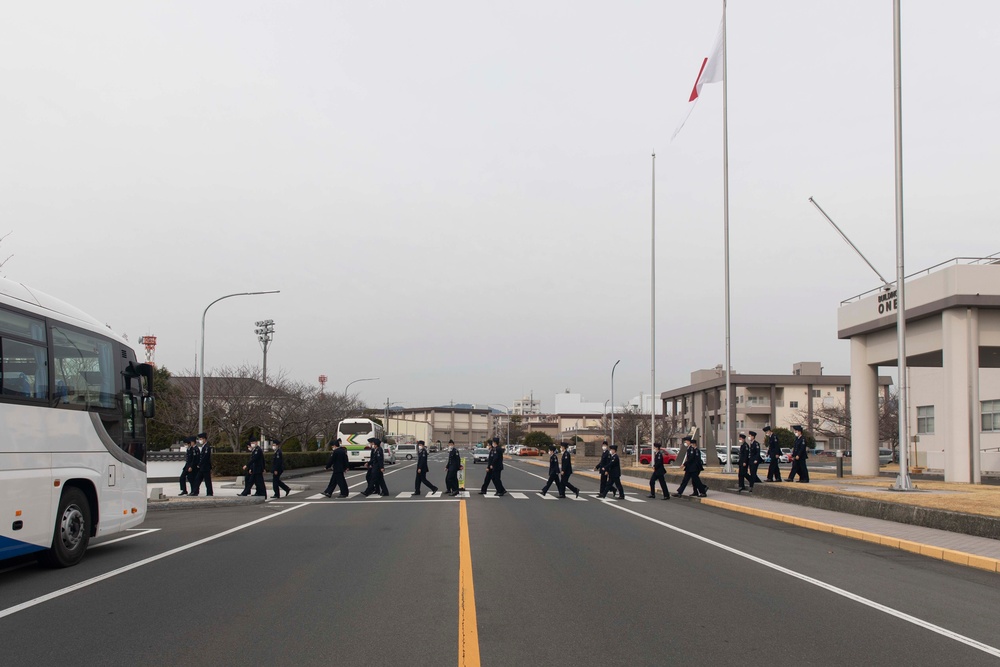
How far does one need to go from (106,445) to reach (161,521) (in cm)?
629

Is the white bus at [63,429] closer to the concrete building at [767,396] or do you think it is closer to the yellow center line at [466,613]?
the yellow center line at [466,613]

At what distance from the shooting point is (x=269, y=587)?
9.12m

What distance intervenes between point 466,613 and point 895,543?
910cm

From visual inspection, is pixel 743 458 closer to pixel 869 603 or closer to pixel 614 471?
pixel 614 471

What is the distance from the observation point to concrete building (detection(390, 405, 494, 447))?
582ft

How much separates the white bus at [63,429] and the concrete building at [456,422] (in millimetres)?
161750

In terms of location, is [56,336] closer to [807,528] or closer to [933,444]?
[807,528]

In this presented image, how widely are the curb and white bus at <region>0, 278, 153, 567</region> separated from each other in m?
12.1

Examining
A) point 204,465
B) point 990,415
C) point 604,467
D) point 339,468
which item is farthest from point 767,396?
point 204,465

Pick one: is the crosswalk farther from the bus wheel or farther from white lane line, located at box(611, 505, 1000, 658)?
the bus wheel

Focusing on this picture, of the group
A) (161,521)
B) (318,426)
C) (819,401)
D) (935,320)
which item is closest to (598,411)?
(819,401)

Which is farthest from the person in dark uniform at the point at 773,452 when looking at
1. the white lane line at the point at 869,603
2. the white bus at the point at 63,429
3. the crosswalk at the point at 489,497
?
the white bus at the point at 63,429

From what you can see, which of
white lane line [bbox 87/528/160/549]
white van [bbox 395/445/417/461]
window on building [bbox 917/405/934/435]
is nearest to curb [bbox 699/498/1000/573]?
white lane line [bbox 87/528/160/549]

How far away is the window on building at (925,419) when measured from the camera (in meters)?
46.6
